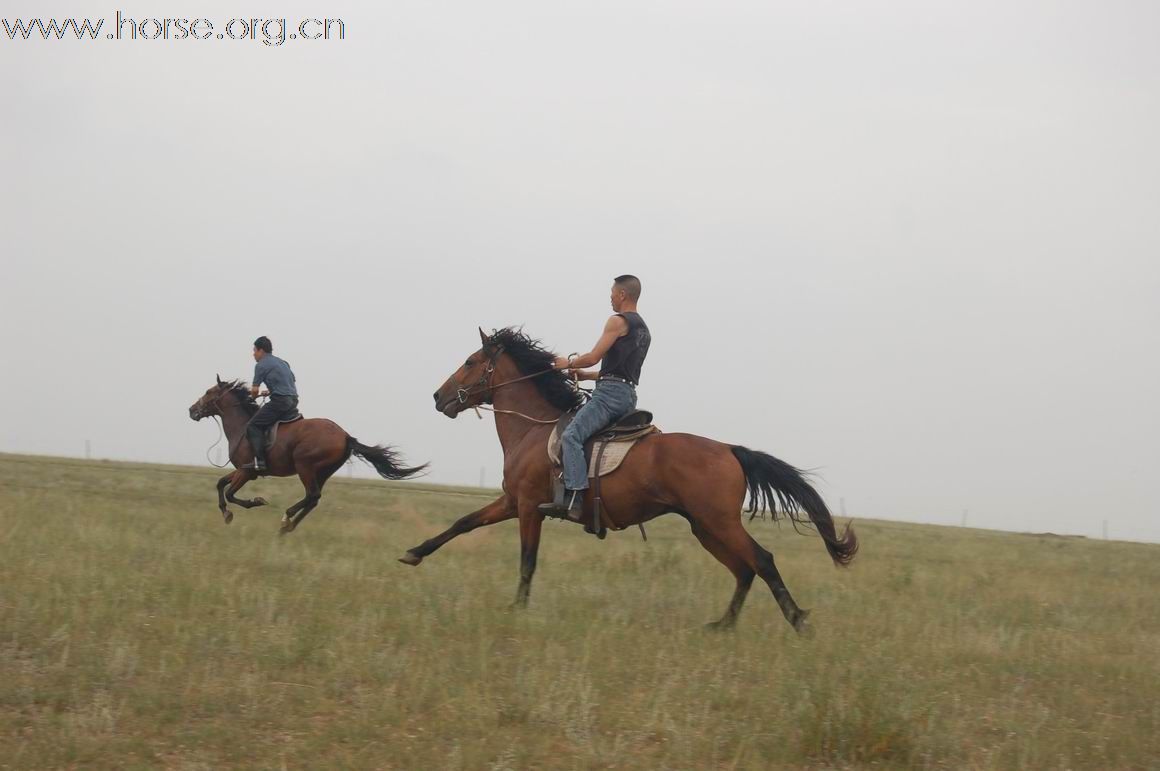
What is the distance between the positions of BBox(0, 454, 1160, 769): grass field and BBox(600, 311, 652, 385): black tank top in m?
2.11

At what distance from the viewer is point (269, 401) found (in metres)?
16.5

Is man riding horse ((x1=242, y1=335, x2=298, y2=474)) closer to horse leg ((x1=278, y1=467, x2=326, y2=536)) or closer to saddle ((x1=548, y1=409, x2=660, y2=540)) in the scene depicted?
horse leg ((x1=278, y1=467, x2=326, y2=536))

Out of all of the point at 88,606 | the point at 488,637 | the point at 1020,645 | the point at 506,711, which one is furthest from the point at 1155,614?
the point at 88,606

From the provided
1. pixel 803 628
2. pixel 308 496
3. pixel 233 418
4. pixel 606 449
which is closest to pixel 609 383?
pixel 606 449

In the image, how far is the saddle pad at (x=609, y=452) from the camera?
963 centimetres

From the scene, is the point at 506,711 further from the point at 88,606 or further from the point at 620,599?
the point at 620,599

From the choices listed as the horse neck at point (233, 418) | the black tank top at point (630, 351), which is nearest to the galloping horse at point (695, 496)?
the black tank top at point (630, 351)

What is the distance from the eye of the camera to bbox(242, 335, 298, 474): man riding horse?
16.3 m

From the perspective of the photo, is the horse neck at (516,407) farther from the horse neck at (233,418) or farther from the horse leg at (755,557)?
the horse neck at (233,418)

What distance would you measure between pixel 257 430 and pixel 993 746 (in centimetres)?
1248

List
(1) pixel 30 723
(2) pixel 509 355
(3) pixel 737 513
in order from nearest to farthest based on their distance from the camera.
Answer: (1) pixel 30 723 → (3) pixel 737 513 → (2) pixel 509 355

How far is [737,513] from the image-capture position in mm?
9273

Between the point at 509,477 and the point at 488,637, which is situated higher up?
the point at 509,477

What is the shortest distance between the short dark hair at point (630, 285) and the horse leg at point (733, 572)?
2170 mm
